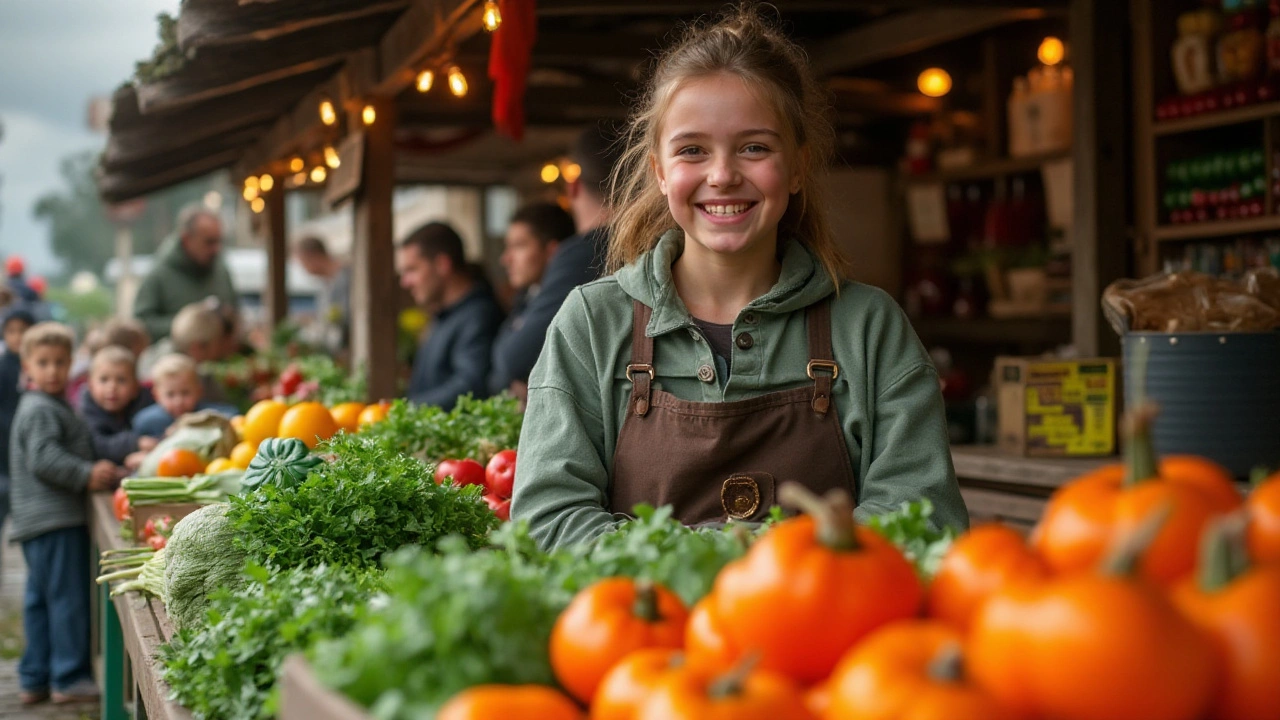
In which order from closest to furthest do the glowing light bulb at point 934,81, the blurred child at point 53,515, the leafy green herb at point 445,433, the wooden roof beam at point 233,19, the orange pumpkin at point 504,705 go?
→ the orange pumpkin at point 504,705 → the leafy green herb at point 445,433 → the wooden roof beam at point 233,19 → the blurred child at point 53,515 → the glowing light bulb at point 934,81

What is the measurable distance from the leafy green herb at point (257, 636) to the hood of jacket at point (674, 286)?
0.77 meters

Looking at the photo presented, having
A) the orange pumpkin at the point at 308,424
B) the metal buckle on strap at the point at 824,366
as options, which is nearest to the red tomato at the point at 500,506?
the metal buckle on strap at the point at 824,366

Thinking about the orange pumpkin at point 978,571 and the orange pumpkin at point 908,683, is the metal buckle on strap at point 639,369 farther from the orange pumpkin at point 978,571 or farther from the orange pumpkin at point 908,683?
the orange pumpkin at point 908,683

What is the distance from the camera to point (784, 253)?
266cm

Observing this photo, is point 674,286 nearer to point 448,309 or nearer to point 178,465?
point 178,465

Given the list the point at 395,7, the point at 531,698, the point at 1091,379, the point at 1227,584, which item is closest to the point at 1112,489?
the point at 1227,584

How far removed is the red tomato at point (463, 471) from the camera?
352cm

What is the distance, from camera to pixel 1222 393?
3939mm

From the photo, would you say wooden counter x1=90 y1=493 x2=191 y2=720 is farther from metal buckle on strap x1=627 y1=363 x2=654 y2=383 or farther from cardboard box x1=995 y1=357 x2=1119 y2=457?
cardboard box x1=995 y1=357 x2=1119 y2=457

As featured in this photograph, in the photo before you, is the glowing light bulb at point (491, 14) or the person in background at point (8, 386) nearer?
the glowing light bulb at point (491, 14)

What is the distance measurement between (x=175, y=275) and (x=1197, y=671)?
947cm

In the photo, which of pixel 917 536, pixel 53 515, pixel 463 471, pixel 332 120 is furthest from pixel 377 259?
pixel 917 536

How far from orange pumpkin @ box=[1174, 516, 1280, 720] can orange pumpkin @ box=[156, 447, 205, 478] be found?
3.78 meters

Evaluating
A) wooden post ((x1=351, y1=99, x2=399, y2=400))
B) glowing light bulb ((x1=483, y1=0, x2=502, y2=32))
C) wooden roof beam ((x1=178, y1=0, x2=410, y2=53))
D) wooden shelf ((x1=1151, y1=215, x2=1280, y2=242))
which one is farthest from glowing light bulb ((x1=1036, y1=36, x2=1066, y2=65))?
wooden roof beam ((x1=178, y1=0, x2=410, y2=53))
